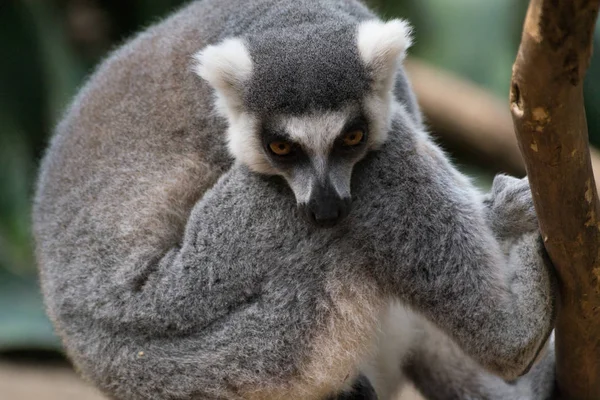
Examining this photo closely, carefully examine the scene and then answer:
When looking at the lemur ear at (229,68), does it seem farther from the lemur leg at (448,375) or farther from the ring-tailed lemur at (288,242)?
the lemur leg at (448,375)

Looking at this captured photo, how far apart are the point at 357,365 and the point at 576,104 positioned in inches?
76.0

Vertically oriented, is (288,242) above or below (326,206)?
below

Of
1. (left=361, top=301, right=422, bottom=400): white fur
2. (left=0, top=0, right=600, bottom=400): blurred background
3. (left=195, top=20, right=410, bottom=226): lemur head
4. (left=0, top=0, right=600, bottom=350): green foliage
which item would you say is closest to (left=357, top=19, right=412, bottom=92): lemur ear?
(left=195, top=20, right=410, bottom=226): lemur head

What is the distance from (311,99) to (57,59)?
6.96m

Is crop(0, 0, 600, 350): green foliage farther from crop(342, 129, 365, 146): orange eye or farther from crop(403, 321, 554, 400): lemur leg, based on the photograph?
crop(342, 129, 365, 146): orange eye

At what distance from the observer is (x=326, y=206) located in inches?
150

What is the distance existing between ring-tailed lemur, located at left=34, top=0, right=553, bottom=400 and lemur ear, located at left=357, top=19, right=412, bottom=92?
0.01 metres

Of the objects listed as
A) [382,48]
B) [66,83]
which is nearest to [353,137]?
[382,48]

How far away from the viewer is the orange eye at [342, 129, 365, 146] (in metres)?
4.02

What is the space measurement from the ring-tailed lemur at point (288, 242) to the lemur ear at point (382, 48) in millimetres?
10

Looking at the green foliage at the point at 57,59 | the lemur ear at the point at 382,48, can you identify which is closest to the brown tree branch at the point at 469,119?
the green foliage at the point at 57,59

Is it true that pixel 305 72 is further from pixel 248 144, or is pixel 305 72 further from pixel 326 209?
pixel 326 209

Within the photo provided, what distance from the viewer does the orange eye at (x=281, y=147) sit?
404 centimetres

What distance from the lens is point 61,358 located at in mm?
9633
